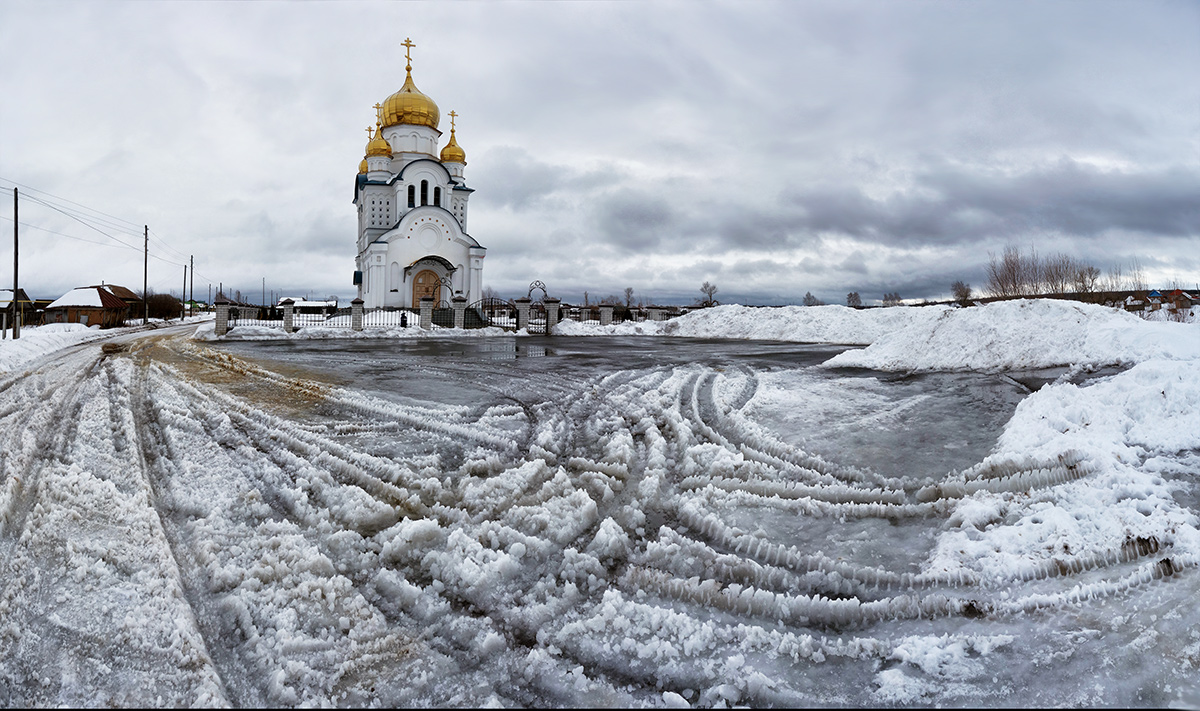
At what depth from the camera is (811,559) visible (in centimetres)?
324

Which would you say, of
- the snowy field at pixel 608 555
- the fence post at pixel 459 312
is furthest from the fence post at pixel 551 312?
the snowy field at pixel 608 555

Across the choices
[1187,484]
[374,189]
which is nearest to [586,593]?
[1187,484]

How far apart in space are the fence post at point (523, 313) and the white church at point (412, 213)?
5.14 m

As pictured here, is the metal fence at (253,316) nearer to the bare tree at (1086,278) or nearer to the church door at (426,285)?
the church door at (426,285)

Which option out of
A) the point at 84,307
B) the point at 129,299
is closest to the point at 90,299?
the point at 84,307

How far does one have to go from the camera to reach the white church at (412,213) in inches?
1494

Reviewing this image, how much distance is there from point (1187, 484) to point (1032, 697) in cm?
317

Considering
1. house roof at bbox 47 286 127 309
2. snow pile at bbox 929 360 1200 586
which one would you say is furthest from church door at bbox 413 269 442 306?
house roof at bbox 47 286 127 309

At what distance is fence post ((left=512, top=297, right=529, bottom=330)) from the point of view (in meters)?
32.4

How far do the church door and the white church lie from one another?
6cm

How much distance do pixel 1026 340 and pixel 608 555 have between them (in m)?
10.8

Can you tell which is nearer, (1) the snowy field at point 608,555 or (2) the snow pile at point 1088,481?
(1) the snowy field at point 608,555

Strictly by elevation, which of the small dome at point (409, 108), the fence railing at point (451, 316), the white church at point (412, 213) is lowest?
the fence railing at point (451, 316)

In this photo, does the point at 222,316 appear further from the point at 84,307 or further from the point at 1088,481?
the point at 84,307
